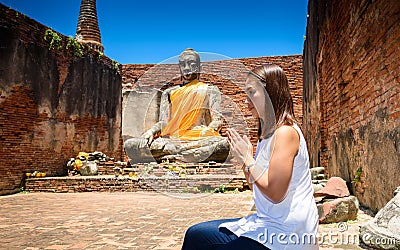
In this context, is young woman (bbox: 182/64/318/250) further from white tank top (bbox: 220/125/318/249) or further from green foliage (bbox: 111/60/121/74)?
green foliage (bbox: 111/60/121/74)

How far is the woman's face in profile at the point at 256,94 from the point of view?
1659mm

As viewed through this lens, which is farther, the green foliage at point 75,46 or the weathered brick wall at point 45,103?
the green foliage at point 75,46

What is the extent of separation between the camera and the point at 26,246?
3383 millimetres

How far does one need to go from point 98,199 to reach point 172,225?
316cm

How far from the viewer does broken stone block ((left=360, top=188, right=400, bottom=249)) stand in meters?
2.42

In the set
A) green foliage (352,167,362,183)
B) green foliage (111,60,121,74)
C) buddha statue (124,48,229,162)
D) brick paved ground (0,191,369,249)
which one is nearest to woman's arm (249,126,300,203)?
brick paved ground (0,191,369,249)

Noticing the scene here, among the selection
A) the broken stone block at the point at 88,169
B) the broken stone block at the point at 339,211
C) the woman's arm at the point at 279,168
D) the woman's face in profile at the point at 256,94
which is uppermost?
the woman's face in profile at the point at 256,94

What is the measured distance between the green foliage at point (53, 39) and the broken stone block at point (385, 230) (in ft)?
31.2

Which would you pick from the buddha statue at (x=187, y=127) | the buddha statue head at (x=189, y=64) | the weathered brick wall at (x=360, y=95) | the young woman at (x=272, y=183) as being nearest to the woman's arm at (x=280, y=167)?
the young woman at (x=272, y=183)

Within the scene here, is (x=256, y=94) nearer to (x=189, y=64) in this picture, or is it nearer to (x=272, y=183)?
(x=272, y=183)

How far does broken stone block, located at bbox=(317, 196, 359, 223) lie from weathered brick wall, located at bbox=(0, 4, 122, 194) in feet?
23.9

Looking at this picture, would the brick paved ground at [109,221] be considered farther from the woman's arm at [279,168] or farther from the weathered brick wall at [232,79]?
the weathered brick wall at [232,79]

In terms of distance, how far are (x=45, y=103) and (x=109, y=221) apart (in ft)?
21.0

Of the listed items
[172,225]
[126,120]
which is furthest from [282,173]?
[126,120]
